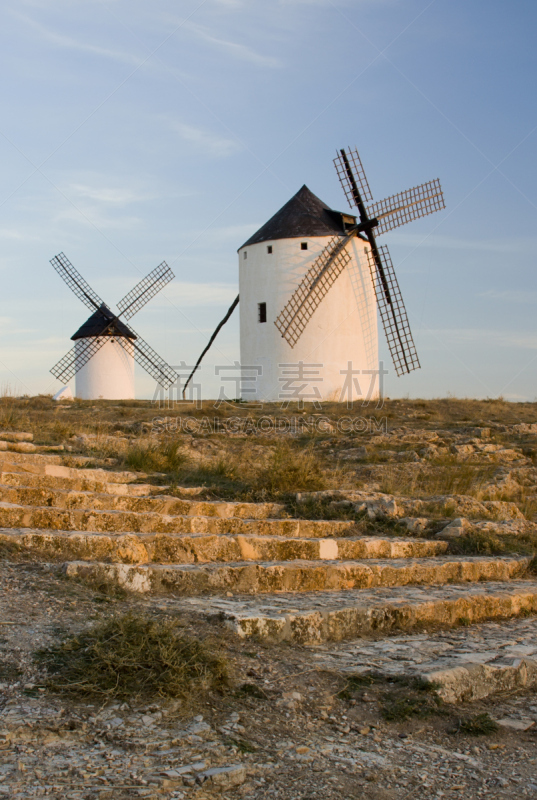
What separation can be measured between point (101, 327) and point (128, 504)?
25.8 metres

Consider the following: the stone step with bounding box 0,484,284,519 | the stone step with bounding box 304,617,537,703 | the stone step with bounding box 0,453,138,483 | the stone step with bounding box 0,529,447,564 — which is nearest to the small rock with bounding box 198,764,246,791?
the stone step with bounding box 304,617,537,703

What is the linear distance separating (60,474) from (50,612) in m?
4.35

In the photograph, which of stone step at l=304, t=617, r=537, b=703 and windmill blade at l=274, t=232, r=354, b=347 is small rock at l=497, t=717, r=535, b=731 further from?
windmill blade at l=274, t=232, r=354, b=347

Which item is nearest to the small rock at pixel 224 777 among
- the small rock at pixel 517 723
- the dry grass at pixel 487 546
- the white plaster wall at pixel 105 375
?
the small rock at pixel 517 723

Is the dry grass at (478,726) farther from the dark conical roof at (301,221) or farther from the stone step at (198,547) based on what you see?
the dark conical roof at (301,221)

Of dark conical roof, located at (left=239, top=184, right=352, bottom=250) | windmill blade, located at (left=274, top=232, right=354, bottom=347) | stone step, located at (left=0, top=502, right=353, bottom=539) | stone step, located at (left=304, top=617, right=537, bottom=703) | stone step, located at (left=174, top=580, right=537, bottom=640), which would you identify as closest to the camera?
stone step, located at (left=304, top=617, right=537, bottom=703)

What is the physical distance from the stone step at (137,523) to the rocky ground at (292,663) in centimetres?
2

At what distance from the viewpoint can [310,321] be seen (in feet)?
77.8

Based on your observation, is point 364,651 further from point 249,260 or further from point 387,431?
point 249,260

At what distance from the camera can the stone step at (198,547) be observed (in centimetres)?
509

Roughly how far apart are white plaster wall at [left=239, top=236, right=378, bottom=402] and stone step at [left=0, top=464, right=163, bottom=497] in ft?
51.3

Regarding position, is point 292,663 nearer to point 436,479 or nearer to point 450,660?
point 450,660

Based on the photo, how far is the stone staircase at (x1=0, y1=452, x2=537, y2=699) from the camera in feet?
15.0

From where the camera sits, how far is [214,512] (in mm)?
7398
